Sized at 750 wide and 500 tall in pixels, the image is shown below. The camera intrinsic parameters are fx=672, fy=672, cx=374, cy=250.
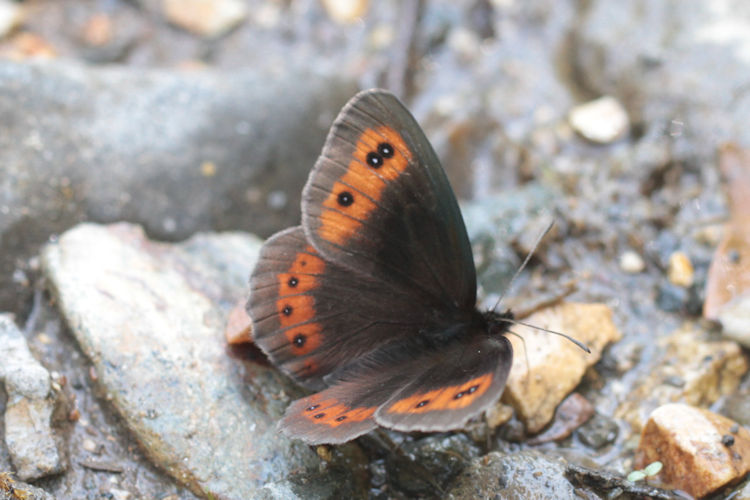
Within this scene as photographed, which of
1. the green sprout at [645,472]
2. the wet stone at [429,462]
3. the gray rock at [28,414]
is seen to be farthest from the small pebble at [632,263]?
the gray rock at [28,414]

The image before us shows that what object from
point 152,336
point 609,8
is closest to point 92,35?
point 152,336

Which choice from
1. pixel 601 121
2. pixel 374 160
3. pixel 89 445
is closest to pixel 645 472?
pixel 374 160

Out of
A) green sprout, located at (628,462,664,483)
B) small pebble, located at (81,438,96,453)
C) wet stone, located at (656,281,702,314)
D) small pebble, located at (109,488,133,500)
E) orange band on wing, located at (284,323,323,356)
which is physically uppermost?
wet stone, located at (656,281,702,314)

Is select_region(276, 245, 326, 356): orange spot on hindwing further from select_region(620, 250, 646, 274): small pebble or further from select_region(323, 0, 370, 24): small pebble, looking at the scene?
select_region(323, 0, 370, 24): small pebble

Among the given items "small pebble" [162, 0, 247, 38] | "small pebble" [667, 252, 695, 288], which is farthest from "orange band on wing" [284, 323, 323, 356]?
"small pebble" [162, 0, 247, 38]

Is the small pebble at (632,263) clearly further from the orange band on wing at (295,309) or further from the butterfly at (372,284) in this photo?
the orange band on wing at (295,309)
